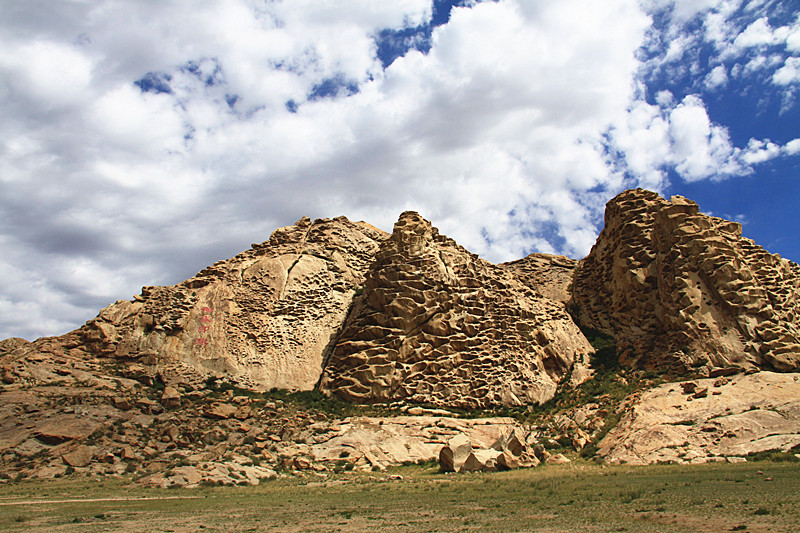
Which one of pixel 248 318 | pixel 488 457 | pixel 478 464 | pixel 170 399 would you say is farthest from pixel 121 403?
pixel 488 457

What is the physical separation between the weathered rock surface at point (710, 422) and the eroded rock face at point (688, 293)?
238cm

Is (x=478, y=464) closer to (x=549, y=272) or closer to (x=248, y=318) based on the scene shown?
(x=248, y=318)

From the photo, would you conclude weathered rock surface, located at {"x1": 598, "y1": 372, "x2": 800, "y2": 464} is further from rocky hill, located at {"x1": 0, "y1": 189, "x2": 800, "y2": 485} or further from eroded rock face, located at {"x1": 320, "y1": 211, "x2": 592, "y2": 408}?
eroded rock face, located at {"x1": 320, "y1": 211, "x2": 592, "y2": 408}

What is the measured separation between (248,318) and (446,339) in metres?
13.7

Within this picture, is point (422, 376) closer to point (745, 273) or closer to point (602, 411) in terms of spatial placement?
point (602, 411)

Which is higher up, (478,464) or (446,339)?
(446,339)

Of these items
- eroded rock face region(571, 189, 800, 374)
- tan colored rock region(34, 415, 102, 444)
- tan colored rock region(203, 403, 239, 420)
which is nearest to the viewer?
tan colored rock region(34, 415, 102, 444)

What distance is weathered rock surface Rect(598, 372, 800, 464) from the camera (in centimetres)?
2123

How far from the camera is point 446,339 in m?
33.3

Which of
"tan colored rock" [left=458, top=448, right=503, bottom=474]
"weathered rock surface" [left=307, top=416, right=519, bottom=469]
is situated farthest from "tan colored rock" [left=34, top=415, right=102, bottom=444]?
"tan colored rock" [left=458, top=448, right=503, bottom=474]

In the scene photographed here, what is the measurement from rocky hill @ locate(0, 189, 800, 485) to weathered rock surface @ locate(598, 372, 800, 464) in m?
0.10

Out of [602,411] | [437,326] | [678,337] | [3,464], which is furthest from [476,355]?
[3,464]

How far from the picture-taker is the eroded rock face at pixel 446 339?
3172cm

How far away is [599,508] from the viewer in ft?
39.3
